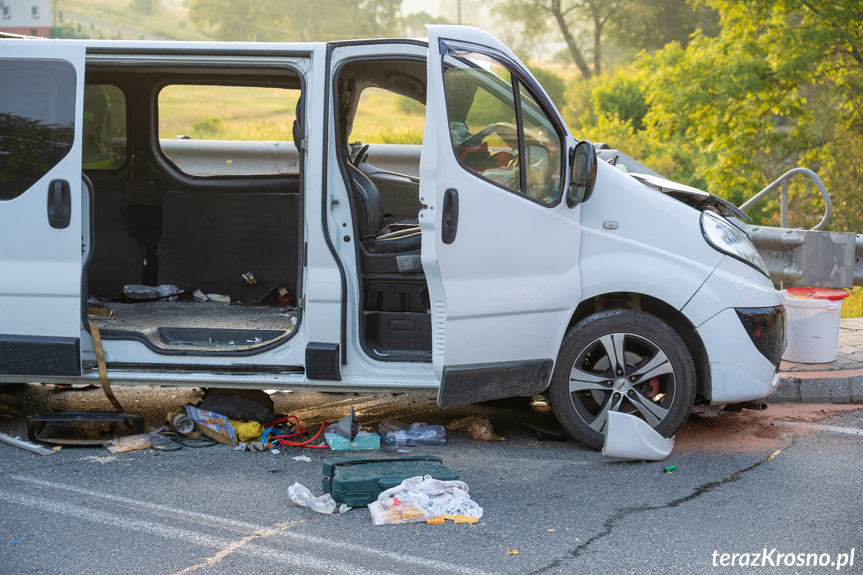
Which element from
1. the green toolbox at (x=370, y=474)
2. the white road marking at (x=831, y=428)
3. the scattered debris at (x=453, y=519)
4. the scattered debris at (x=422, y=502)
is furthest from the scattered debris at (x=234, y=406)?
the white road marking at (x=831, y=428)

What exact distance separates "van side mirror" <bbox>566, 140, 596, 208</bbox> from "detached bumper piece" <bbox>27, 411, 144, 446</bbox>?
2.93 metres

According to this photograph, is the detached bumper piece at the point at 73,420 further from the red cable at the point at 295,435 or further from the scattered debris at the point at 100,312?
the scattered debris at the point at 100,312

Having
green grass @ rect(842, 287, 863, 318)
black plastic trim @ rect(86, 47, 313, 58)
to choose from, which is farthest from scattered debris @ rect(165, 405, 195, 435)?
green grass @ rect(842, 287, 863, 318)

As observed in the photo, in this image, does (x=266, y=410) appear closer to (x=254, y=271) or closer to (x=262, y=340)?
(x=262, y=340)

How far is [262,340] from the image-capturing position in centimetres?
593

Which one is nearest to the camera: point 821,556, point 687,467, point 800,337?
point 821,556

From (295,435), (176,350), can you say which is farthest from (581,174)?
(176,350)

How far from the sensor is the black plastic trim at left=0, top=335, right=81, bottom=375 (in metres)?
5.26

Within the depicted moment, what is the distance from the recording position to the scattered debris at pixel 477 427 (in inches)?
222

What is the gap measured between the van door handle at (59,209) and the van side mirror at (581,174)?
2.86 m

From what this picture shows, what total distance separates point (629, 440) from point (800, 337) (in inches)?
103

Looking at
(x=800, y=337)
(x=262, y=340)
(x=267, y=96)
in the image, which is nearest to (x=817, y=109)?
(x=800, y=337)

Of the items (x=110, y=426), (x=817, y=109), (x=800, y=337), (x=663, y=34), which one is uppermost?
(x=663, y=34)

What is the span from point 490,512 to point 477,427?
51.4 inches
